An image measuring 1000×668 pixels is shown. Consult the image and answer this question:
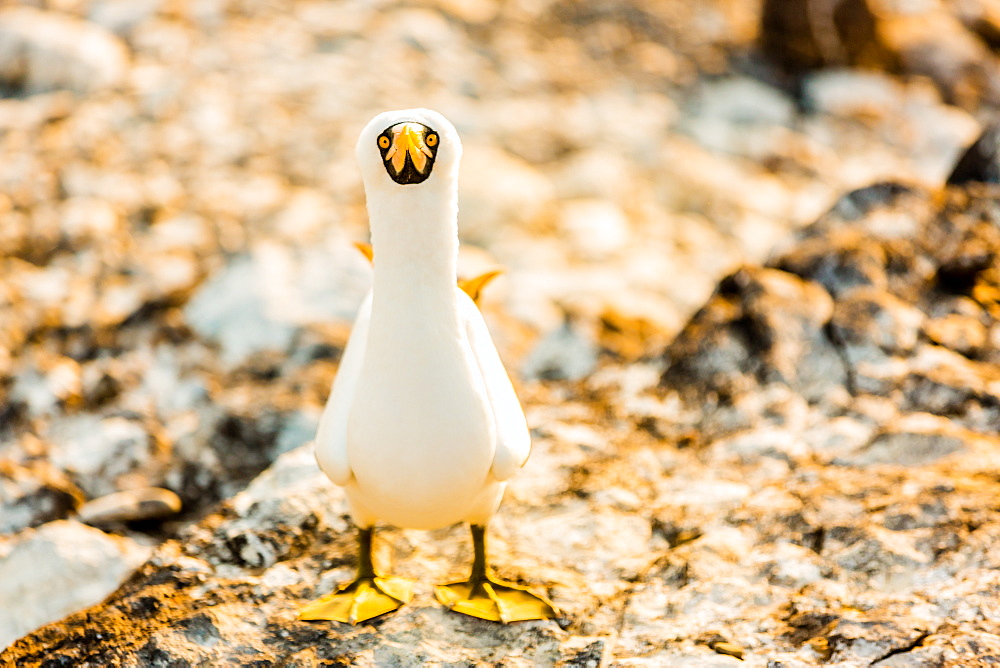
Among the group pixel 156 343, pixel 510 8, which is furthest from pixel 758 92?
pixel 156 343

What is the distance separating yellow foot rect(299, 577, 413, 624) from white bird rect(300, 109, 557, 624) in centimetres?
3

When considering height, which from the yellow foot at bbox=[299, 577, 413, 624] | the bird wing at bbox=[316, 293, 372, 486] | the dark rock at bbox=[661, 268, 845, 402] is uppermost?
the bird wing at bbox=[316, 293, 372, 486]

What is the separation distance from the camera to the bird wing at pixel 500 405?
2.92m

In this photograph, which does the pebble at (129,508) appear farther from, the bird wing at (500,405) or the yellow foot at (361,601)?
the bird wing at (500,405)

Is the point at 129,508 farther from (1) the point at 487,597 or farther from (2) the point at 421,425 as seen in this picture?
(2) the point at 421,425

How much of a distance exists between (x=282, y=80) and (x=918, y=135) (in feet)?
18.0

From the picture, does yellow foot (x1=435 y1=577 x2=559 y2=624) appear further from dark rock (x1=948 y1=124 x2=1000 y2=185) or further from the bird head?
dark rock (x1=948 y1=124 x2=1000 y2=185)

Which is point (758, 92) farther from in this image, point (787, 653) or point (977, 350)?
point (787, 653)

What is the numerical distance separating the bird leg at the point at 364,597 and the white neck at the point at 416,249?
2.71ft

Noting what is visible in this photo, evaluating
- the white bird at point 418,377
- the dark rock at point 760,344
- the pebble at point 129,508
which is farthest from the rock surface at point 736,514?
the pebble at point 129,508

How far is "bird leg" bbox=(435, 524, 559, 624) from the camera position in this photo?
9.97 ft

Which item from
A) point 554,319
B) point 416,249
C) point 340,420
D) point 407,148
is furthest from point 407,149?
point 554,319

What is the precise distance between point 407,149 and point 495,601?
148cm

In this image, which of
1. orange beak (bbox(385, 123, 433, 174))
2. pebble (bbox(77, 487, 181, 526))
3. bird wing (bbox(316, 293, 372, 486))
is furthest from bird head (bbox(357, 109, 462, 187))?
pebble (bbox(77, 487, 181, 526))
